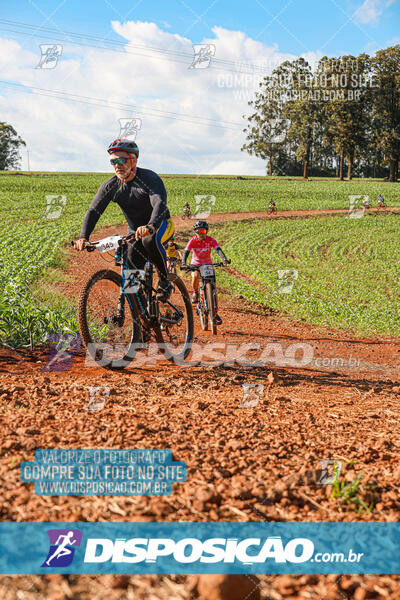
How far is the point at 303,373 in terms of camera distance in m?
6.45

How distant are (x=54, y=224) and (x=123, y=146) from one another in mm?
25045

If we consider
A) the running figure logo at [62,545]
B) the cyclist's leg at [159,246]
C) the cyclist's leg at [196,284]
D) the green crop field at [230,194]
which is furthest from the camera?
the green crop field at [230,194]

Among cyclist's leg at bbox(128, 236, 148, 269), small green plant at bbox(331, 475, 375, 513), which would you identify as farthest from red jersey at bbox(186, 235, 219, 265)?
small green plant at bbox(331, 475, 375, 513)

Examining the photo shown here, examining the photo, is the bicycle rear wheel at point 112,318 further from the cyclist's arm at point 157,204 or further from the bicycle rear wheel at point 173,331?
the cyclist's arm at point 157,204

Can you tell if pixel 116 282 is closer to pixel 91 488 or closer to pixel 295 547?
pixel 91 488

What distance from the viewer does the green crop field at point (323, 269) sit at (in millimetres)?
13547

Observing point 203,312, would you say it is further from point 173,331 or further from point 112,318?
point 112,318

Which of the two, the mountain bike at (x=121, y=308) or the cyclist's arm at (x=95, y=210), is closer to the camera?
the mountain bike at (x=121, y=308)

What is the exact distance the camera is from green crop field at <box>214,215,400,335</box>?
1355 cm

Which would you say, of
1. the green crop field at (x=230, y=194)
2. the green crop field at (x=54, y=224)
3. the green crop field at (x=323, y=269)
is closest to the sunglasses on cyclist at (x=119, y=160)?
the green crop field at (x=54, y=224)

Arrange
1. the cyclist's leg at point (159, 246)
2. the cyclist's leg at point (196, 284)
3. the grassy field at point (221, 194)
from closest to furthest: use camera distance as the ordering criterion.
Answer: the cyclist's leg at point (159, 246) → the cyclist's leg at point (196, 284) → the grassy field at point (221, 194)

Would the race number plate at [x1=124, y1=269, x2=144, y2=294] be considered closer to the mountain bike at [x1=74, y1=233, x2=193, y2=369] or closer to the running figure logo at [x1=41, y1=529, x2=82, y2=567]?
the mountain bike at [x1=74, y1=233, x2=193, y2=369]

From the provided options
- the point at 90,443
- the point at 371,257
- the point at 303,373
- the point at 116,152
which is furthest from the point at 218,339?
the point at 371,257

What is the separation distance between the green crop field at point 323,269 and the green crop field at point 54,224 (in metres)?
0.24
